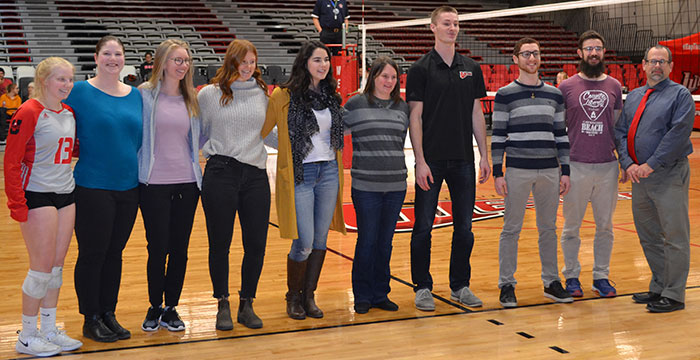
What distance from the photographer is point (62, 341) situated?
331cm

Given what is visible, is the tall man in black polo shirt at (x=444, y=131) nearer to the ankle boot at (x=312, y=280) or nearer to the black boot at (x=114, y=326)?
the ankle boot at (x=312, y=280)

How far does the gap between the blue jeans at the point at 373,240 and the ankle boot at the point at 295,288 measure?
0.99ft

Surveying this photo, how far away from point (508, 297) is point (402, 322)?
66cm

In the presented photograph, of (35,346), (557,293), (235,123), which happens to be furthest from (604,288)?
(35,346)

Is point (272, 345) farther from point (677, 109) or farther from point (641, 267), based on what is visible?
point (641, 267)

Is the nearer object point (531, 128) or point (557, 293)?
point (531, 128)

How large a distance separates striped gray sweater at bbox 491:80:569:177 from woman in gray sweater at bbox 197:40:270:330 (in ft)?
4.23

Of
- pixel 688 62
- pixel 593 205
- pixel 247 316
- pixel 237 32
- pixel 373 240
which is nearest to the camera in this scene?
pixel 247 316

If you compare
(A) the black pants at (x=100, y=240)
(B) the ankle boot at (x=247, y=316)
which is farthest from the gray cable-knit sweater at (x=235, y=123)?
(B) the ankle boot at (x=247, y=316)

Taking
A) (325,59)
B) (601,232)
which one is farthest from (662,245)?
(325,59)

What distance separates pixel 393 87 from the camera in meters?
3.87

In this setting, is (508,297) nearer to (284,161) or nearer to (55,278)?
(284,161)

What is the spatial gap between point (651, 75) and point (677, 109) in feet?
0.75

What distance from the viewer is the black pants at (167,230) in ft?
11.2
